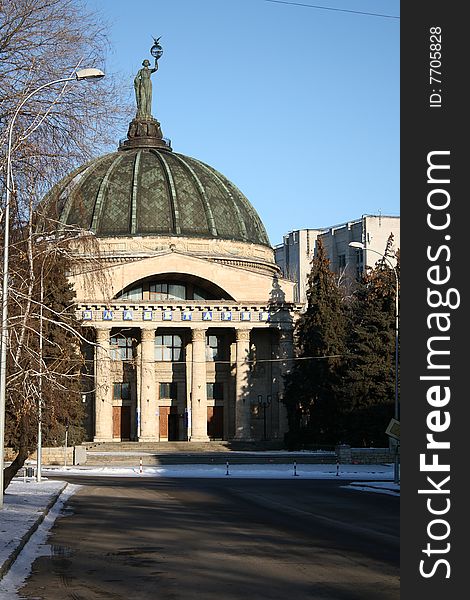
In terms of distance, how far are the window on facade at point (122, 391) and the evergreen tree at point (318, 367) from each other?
11.9 metres

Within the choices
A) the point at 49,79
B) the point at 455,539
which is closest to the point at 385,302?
the point at 49,79

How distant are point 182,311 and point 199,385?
511 cm

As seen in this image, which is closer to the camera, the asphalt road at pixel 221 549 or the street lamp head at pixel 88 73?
the asphalt road at pixel 221 549

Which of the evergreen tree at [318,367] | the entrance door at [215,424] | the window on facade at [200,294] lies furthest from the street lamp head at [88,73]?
the window on facade at [200,294]

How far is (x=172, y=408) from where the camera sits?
8500cm

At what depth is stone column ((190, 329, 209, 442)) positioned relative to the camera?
81.4 m

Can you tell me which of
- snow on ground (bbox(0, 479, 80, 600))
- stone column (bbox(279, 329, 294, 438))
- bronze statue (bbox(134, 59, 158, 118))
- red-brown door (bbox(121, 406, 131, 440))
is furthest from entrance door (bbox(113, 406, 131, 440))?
snow on ground (bbox(0, 479, 80, 600))

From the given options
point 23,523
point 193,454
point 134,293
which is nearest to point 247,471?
point 193,454

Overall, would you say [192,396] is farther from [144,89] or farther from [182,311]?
[144,89]

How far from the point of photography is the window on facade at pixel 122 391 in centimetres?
8475

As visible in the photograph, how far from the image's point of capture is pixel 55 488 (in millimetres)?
38312

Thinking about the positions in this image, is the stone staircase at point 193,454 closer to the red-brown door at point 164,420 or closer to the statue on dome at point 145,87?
the red-brown door at point 164,420

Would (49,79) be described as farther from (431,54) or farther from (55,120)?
(431,54)

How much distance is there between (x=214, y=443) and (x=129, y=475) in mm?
25391
